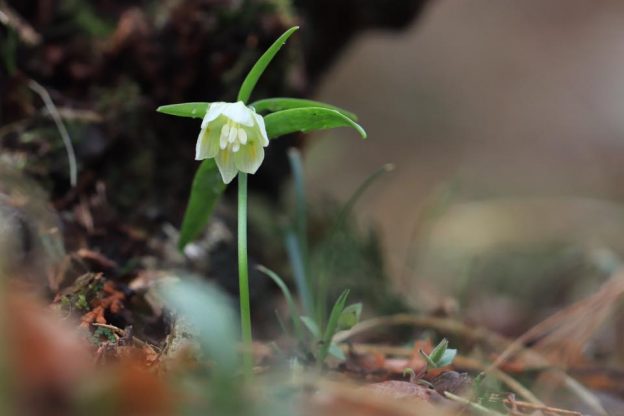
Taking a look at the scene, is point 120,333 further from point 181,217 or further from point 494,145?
point 494,145

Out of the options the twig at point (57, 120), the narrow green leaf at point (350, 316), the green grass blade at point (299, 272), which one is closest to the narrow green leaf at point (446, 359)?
the narrow green leaf at point (350, 316)

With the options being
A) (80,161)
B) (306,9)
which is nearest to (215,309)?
(80,161)

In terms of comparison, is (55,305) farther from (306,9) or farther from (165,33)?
(306,9)

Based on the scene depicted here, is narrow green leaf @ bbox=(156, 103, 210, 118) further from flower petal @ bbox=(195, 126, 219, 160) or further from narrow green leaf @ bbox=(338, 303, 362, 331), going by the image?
narrow green leaf @ bbox=(338, 303, 362, 331)

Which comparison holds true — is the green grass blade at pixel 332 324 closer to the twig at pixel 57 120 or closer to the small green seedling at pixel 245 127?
the small green seedling at pixel 245 127

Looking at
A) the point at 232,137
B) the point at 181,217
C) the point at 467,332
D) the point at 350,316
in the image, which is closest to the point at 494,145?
the point at 467,332

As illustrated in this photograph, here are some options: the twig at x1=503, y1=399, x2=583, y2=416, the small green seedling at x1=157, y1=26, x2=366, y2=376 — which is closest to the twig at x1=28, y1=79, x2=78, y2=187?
the small green seedling at x1=157, y1=26, x2=366, y2=376
